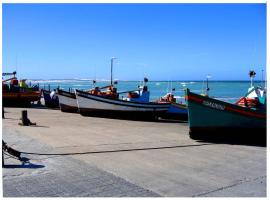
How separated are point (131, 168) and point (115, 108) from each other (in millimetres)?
11351

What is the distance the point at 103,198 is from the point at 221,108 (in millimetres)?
6809

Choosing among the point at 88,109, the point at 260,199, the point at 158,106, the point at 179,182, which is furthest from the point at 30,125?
the point at 260,199

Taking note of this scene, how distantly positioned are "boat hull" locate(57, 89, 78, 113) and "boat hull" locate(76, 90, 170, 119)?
183 cm

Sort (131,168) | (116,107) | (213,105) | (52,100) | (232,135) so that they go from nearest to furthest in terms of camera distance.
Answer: (131,168) < (213,105) < (232,135) < (116,107) < (52,100)

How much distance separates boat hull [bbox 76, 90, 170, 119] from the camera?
18516 millimetres

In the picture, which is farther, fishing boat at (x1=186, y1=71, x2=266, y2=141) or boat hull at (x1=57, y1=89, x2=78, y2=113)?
→ boat hull at (x1=57, y1=89, x2=78, y2=113)

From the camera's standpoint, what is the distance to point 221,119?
38.0 ft

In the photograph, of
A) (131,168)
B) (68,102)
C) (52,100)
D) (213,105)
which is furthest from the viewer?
(52,100)

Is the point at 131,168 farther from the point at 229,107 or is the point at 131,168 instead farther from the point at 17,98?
the point at 17,98

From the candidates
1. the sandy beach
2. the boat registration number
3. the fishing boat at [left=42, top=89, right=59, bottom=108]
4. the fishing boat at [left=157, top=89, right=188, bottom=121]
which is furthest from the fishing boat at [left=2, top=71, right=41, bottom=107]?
the boat registration number

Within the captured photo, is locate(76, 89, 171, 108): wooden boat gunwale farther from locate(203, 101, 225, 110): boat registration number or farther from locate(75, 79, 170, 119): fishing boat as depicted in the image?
locate(203, 101, 225, 110): boat registration number

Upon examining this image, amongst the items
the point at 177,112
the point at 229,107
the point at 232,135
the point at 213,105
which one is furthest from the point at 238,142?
the point at 177,112

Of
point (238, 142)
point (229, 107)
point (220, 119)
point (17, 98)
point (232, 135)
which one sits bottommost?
point (238, 142)

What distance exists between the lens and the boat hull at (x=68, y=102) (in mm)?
20812
